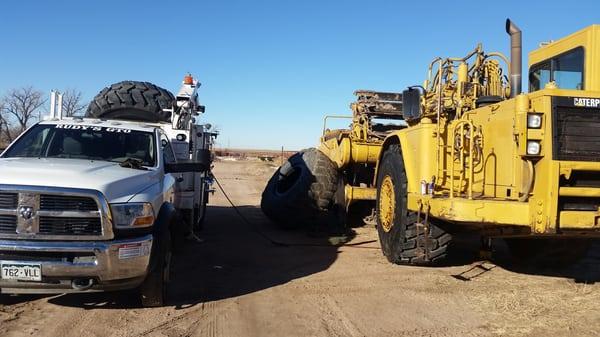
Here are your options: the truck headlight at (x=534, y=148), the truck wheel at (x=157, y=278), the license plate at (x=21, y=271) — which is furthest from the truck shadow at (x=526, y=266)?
the license plate at (x=21, y=271)

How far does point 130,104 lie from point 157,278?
455cm

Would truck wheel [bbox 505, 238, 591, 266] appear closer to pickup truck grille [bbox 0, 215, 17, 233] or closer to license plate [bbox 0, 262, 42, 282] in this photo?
license plate [bbox 0, 262, 42, 282]

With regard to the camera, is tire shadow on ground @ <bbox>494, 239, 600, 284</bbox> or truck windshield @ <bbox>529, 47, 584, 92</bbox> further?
tire shadow on ground @ <bbox>494, 239, 600, 284</bbox>

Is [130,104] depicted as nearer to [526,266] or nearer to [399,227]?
[399,227]

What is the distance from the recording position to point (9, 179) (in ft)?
16.5

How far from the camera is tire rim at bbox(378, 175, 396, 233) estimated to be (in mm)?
8383

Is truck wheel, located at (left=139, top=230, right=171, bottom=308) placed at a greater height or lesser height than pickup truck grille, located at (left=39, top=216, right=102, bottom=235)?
lesser

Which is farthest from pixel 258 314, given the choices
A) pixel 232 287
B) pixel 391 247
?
pixel 391 247

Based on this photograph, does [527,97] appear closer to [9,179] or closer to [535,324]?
[535,324]

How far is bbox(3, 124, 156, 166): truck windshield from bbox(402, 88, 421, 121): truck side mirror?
335cm

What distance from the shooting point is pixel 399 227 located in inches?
309

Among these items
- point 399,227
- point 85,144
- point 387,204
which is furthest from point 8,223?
point 387,204

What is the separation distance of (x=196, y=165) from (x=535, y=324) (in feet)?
13.0

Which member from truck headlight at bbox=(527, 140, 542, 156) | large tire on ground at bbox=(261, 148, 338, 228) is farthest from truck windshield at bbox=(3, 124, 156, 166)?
large tire on ground at bbox=(261, 148, 338, 228)
